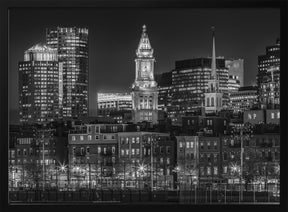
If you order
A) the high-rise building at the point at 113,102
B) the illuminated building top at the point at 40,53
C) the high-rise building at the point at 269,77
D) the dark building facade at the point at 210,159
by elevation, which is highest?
the illuminated building top at the point at 40,53

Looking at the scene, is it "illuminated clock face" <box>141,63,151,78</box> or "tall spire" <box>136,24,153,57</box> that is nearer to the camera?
"tall spire" <box>136,24,153,57</box>

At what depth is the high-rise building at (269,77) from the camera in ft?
11.5

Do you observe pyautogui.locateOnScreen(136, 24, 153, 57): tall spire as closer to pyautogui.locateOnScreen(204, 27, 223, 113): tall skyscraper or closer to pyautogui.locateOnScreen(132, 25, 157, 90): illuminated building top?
pyautogui.locateOnScreen(132, 25, 157, 90): illuminated building top

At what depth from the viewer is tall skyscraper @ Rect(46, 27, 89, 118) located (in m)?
3.62

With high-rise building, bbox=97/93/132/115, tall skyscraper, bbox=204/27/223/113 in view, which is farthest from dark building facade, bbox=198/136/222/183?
high-rise building, bbox=97/93/132/115

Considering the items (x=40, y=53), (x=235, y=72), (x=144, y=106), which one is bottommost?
(x=144, y=106)

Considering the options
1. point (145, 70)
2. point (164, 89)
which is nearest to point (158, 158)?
point (164, 89)

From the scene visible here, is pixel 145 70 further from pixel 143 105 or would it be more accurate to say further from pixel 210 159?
pixel 210 159

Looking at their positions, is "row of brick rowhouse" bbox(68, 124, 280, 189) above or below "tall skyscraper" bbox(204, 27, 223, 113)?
below

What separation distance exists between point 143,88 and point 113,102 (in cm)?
22

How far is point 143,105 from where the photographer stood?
3.77 metres

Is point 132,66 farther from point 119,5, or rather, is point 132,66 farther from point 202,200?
point 202,200

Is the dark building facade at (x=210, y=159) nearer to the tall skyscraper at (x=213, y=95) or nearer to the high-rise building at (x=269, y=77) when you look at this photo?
the tall skyscraper at (x=213, y=95)

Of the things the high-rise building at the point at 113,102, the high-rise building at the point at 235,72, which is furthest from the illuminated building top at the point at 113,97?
the high-rise building at the point at 235,72
